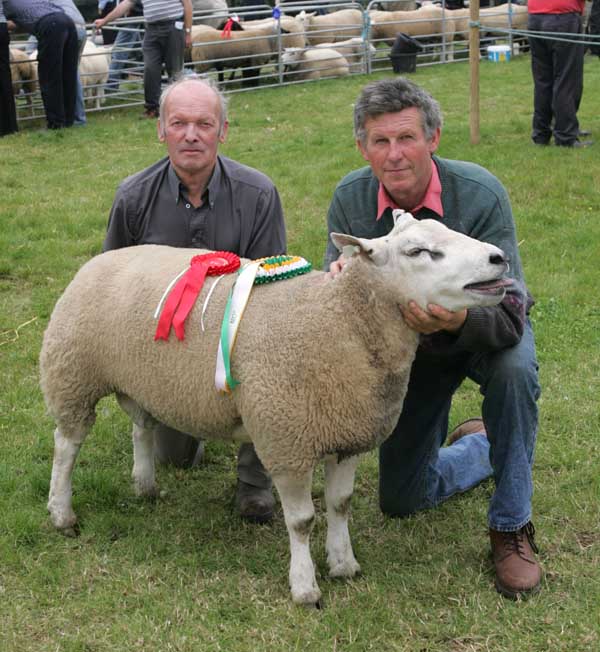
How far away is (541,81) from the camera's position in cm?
827

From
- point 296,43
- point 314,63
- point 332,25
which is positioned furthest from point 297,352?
point 332,25

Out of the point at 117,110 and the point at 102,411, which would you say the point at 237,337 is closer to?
the point at 102,411

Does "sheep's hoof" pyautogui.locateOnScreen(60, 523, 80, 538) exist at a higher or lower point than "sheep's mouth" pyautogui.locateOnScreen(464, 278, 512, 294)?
lower

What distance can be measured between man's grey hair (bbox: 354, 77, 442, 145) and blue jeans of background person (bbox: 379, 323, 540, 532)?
0.74m

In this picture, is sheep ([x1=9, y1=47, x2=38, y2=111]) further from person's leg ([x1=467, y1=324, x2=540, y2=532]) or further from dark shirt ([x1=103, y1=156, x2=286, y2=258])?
person's leg ([x1=467, y1=324, x2=540, y2=532])

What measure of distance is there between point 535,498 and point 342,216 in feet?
4.19

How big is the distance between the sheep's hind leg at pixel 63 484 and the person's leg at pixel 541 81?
6220mm

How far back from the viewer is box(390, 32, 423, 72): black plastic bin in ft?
46.9

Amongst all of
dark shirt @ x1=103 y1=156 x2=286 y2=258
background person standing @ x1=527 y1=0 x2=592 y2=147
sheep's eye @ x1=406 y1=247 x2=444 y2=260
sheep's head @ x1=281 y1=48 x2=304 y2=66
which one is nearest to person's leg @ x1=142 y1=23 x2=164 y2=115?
sheep's head @ x1=281 y1=48 x2=304 y2=66

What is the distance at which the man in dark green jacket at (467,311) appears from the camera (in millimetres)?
2838

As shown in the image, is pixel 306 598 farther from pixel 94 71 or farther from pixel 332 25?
pixel 332 25

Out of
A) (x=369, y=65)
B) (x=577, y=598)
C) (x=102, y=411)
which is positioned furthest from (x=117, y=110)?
(x=577, y=598)

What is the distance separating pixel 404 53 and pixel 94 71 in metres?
4.91

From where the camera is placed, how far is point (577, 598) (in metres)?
2.81
